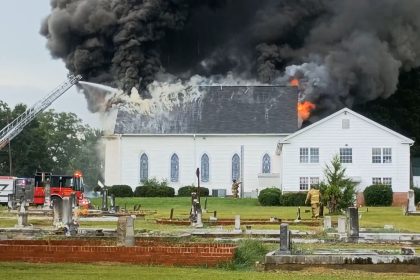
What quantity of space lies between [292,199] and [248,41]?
3979 centimetres

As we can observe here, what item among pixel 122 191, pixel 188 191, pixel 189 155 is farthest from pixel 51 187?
pixel 189 155

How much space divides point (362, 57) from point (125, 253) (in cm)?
6584

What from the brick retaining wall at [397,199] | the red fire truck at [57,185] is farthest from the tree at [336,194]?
the red fire truck at [57,185]

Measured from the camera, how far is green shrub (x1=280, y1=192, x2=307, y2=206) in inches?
2162

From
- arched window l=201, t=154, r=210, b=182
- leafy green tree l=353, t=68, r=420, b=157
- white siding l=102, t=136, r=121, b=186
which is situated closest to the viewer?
white siding l=102, t=136, r=121, b=186

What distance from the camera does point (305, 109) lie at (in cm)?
7781

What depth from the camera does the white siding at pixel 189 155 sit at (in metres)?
73.1

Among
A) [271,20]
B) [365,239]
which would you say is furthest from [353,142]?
[365,239]

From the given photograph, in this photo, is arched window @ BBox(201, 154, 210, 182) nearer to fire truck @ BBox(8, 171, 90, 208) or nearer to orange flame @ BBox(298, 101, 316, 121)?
orange flame @ BBox(298, 101, 316, 121)

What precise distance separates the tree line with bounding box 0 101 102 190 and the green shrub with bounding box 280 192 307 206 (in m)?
37.6

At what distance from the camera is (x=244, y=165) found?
73.1m

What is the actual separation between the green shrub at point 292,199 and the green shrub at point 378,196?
15.2ft

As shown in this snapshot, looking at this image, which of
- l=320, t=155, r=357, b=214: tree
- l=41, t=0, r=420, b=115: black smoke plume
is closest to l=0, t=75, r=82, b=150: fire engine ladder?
l=41, t=0, r=420, b=115: black smoke plume

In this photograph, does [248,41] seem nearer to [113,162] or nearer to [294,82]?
[294,82]
